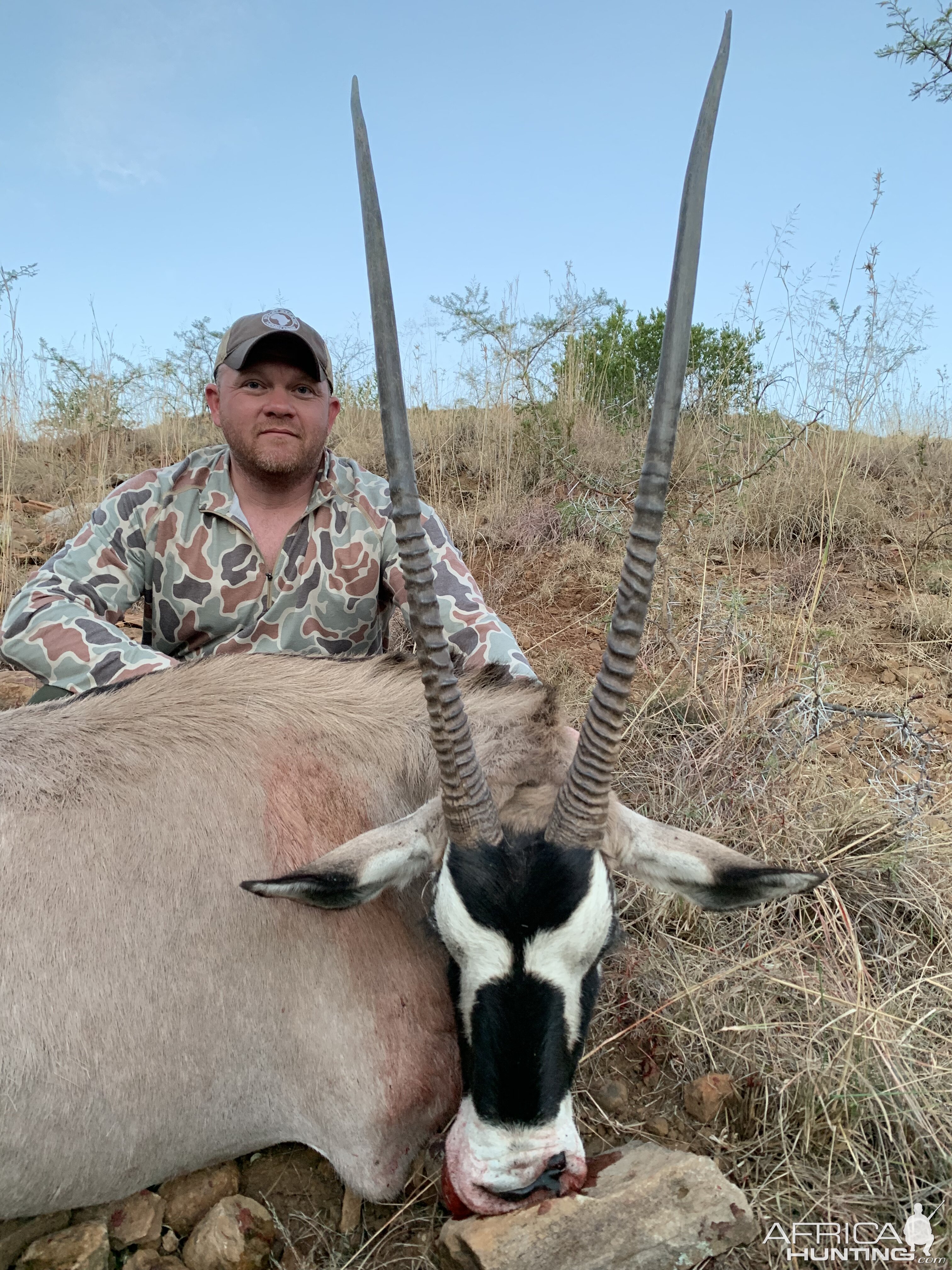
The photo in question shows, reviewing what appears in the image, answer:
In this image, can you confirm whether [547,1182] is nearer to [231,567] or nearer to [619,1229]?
[619,1229]

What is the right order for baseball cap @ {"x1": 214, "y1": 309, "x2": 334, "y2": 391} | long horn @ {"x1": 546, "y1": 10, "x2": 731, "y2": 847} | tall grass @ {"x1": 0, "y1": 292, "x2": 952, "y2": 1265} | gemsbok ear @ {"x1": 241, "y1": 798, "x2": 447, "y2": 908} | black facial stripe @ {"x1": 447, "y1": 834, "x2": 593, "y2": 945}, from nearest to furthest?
long horn @ {"x1": 546, "y1": 10, "x2": 731, "y2": 847}
black facial stripe @ {"x1": 447, "y1": 834, "x2": 593, "y2": 945}
gemsbok ear @ {"x1": 241, "y1": 798, "x2": 447, "y2": 908}
tall grass @ {"x1": 0, "y1": 292, "x2": 952, "y2": 1265}
baseball cap @ {"x1": 214, "y1": 309, "x2": 334, "y2": 391}

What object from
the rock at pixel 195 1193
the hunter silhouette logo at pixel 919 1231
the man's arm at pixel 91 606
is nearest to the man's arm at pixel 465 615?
the man's arm at pixel 91 606

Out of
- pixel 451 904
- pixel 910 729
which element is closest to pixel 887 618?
pixel 910 729

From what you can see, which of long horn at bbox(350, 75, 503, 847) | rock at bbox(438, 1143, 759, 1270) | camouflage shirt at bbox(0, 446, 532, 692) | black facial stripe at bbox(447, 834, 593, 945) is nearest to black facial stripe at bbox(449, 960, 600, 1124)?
black facial stripe at bbox(447, 834, 593, 945)

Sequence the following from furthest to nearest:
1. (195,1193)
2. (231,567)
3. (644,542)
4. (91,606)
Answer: (231,567), (91,606), (195,1193), (644,542)

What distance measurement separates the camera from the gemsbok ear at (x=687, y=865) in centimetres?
226

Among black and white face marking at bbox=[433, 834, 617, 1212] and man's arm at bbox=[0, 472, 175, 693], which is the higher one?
man's arm at bbox=[0, 472, 175, 693]

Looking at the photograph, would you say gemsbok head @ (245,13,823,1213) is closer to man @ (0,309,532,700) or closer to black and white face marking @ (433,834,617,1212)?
black and white face marking @ (433,834,617,1212)

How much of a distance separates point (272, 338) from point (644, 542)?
114 inches

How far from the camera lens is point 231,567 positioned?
14.2 feet

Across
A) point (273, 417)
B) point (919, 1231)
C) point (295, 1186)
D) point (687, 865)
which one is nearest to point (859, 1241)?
point (919, 1231)

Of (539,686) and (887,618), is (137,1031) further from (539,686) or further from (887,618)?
(887,618)

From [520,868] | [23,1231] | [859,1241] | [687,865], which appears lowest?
[23,1231]

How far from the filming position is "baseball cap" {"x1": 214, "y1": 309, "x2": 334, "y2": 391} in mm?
4172
